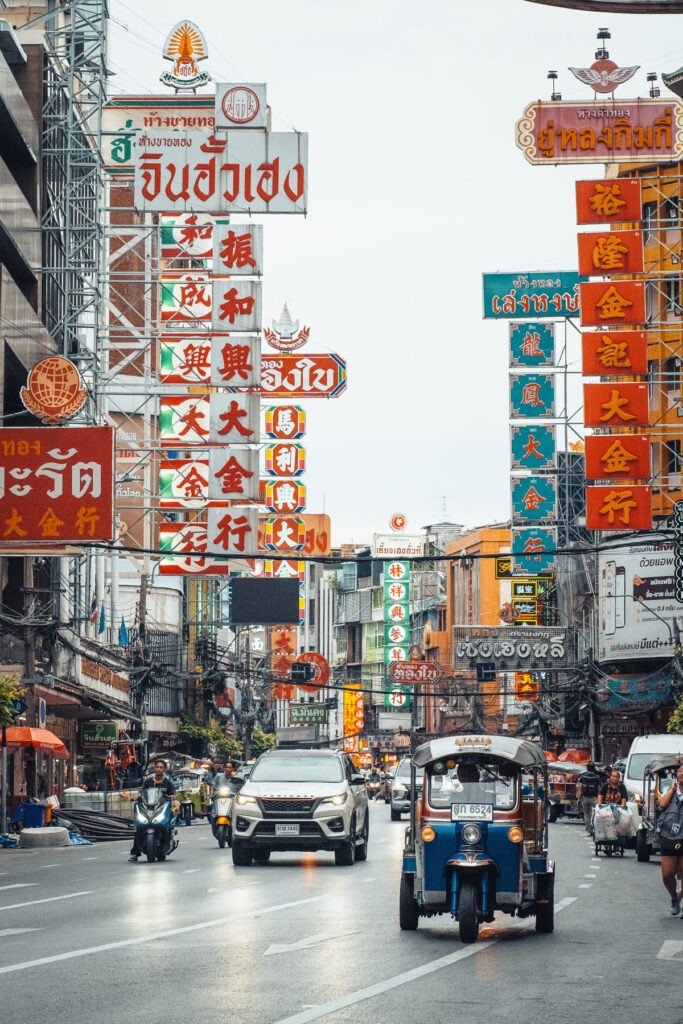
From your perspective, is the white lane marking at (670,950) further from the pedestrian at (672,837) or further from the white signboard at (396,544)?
the white signboard at (396,544)

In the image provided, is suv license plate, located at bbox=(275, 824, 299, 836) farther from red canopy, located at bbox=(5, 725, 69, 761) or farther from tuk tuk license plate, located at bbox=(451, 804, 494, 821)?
Result: red canopy, located at bbox=(5, 725, 69, 761)

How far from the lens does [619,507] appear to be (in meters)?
43.2

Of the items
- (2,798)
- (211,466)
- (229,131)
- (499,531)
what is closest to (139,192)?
(229,131)

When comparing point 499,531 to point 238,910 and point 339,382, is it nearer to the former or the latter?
point 339,382

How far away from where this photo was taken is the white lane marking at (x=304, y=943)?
1397cm

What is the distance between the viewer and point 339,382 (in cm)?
5522

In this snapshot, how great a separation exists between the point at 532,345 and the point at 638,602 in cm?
1622

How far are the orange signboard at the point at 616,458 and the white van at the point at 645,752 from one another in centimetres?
855

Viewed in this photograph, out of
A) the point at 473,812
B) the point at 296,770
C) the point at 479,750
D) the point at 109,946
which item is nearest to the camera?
the point at 109,946

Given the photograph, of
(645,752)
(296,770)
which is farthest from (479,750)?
(645,752)

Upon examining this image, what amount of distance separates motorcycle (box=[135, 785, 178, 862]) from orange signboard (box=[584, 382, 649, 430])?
775 inches

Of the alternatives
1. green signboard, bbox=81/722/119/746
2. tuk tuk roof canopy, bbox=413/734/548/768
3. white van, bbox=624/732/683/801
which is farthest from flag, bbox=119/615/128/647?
tuk tuk roof canopy, bbox=413/734/548/768

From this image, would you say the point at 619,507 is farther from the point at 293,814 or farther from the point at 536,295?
the point at 293,814

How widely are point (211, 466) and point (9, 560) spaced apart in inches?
300
